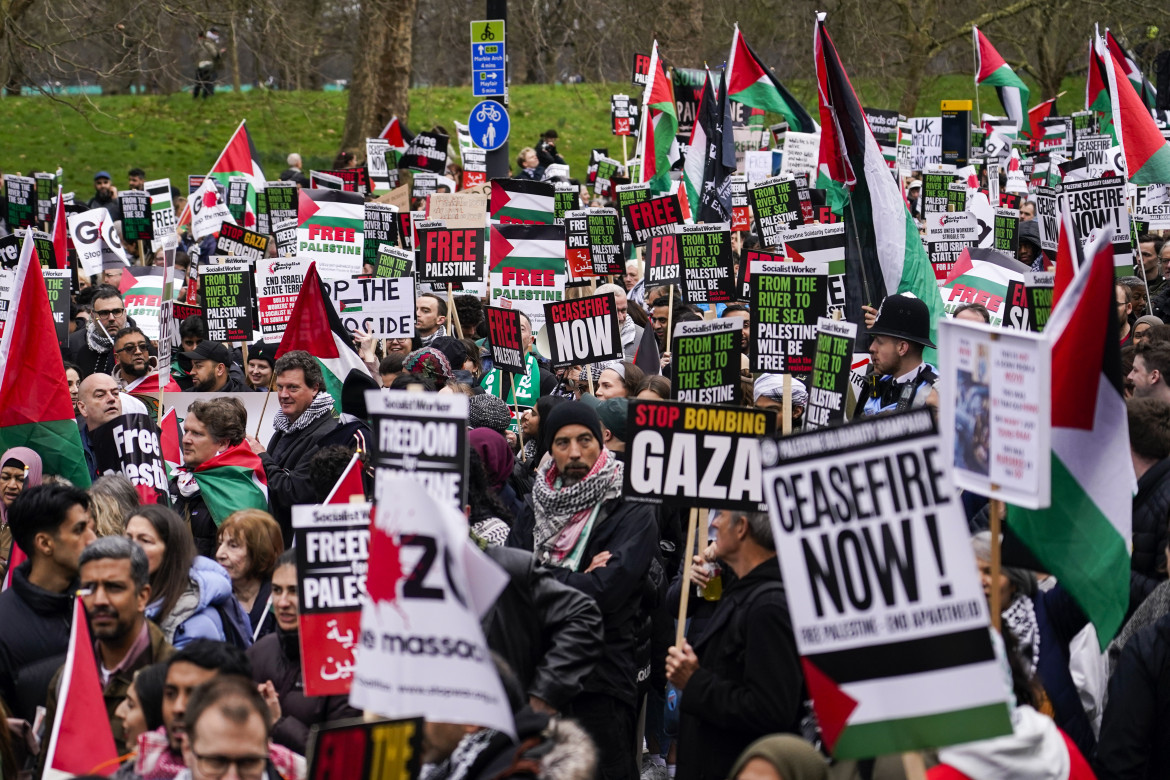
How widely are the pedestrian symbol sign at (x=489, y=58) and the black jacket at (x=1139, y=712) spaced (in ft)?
47.1

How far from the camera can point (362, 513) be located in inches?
165

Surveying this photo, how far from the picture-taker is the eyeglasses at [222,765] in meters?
3.30

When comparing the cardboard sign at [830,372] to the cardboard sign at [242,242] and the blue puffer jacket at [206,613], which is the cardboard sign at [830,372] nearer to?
the blue puffer jacket at [206,613]

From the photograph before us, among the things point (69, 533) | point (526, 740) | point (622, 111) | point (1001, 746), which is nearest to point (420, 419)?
point (526, 740)

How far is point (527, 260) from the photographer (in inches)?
419

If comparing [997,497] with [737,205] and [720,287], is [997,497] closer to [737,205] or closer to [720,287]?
[720,287]

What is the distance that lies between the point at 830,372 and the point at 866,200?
2.36m

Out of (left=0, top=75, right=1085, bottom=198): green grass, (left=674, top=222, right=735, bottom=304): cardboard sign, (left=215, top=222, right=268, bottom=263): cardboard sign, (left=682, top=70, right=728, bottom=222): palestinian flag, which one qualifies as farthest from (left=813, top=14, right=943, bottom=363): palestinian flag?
(left=0, top=75, right=1085, bottom=198): green grass

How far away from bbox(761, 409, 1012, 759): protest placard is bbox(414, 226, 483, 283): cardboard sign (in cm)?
755

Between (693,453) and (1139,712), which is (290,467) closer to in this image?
(693,453)

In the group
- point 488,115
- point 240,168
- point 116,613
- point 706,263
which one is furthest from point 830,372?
point 240,168

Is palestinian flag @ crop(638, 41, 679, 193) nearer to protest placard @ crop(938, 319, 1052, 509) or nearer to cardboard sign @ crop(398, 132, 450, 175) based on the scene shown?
cardboard sign @ crop(398, 132, 450, 175)

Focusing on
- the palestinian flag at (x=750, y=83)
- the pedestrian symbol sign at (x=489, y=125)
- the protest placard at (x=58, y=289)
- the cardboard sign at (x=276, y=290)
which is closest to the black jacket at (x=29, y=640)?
the cardboard sign at (x=276, y=290)

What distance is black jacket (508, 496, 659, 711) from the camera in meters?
5.12
